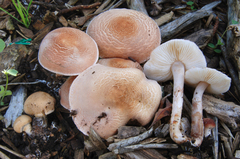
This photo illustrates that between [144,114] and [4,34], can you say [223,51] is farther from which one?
[4,34]

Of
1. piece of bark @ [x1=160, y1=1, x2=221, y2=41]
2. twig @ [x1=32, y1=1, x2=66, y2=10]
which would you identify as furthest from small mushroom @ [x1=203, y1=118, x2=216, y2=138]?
twig @ [x1=32, y1=1, x2=66, y2=10]

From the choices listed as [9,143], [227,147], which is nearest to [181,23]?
[227,147]

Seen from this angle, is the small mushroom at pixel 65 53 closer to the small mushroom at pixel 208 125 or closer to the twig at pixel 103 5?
the twig at pixel 103 5

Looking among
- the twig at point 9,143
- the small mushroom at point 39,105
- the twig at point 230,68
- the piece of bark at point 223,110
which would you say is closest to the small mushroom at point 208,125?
the piece of bark at point 223,110

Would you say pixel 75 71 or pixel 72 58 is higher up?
pixel 72 58

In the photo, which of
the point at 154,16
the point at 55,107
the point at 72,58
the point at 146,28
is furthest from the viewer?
the point at 154,16

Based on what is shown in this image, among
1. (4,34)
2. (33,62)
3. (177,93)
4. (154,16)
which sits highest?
(4,34)

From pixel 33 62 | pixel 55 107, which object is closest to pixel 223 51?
pixel 55 107
